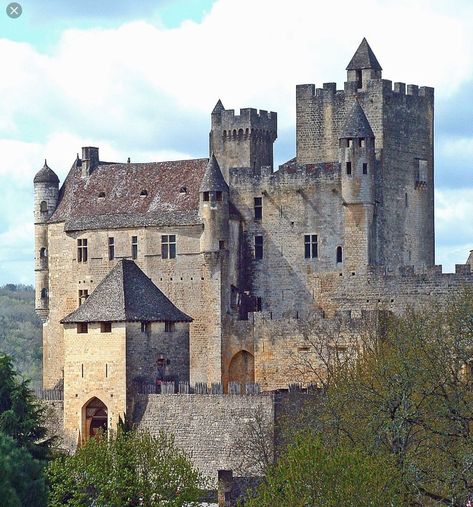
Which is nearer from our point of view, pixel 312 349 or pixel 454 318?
pixel 454 318

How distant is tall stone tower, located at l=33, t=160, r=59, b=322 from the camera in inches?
3526

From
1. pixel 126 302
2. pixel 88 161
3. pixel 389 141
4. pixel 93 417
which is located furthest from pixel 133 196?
pixel 93 417

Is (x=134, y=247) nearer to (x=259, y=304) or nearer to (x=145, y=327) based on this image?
(x=259, y=304)

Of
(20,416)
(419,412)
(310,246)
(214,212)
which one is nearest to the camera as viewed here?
(419,412)

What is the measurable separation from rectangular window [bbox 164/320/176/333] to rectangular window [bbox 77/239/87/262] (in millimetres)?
10839

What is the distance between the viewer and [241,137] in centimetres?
8750

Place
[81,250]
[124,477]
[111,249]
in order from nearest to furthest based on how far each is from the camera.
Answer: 1. [124,477]
2. [111,249]
3. [81,250]

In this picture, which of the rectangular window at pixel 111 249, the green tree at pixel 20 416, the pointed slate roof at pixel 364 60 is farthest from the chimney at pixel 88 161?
the green tree at pixel 20 416

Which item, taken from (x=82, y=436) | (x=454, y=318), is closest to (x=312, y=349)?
(x=82, y=436)

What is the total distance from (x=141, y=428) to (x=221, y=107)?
19285mm

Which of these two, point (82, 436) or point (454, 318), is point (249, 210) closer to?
point (82, 436)

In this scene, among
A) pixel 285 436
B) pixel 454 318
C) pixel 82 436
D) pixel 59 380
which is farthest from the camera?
pixel 59 380

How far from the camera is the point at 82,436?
75688mm

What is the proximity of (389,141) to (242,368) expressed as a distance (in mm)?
11146
